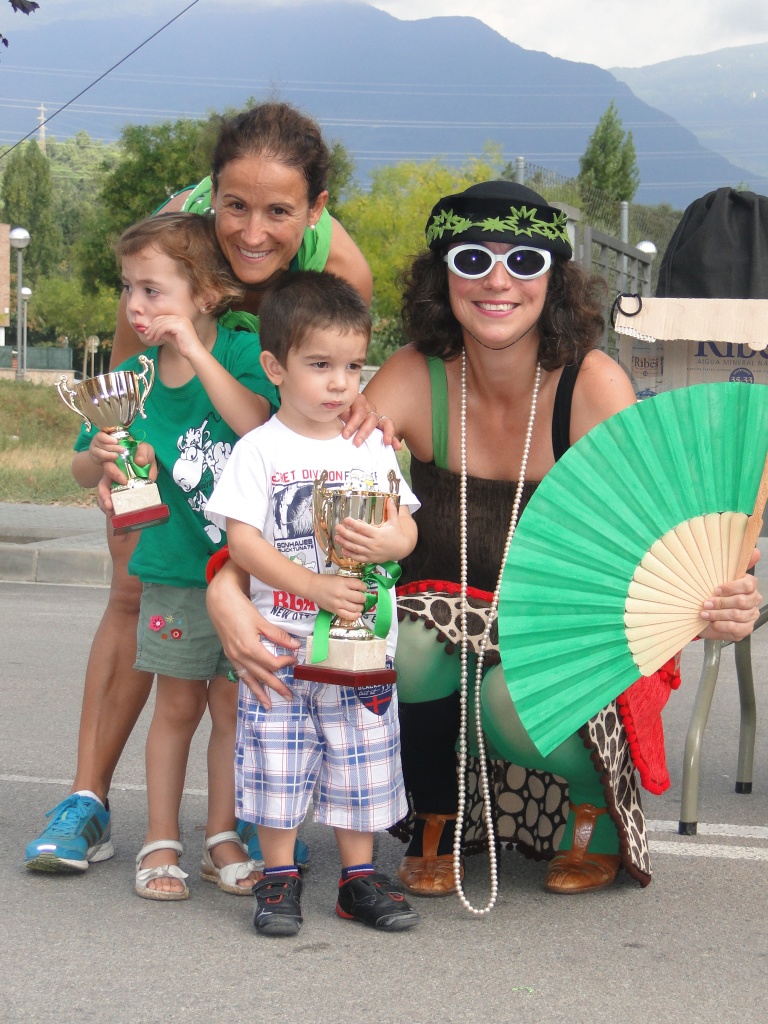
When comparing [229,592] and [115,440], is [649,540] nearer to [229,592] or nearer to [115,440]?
[229,592]

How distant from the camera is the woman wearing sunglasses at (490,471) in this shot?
117 inches

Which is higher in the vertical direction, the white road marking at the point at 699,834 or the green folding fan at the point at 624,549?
the green folding fan at the point at 624,549

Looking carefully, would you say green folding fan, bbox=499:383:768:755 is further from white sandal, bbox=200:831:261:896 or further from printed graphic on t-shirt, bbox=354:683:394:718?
white sandal, bbox=200:831:261:896

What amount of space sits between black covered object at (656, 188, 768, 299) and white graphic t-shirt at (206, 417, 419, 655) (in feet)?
7.00

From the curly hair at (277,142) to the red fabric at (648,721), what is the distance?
1420mm

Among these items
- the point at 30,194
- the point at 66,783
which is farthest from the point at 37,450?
the point at 30,194

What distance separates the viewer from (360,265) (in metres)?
3.48

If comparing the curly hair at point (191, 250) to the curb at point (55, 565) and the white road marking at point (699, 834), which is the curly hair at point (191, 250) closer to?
the white road marking at point (699, 834)

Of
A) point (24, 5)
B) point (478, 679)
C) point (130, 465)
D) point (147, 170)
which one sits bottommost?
point (478, 679)

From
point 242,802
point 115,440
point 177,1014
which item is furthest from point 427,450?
point 177,1014

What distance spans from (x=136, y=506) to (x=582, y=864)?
51.3 inches

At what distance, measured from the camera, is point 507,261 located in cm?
301

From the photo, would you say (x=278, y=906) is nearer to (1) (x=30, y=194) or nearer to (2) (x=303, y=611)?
(2) (x=303, y=611)

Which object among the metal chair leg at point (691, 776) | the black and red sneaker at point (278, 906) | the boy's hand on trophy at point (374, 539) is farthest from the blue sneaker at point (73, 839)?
the metal chair leg at point (691, 776)
